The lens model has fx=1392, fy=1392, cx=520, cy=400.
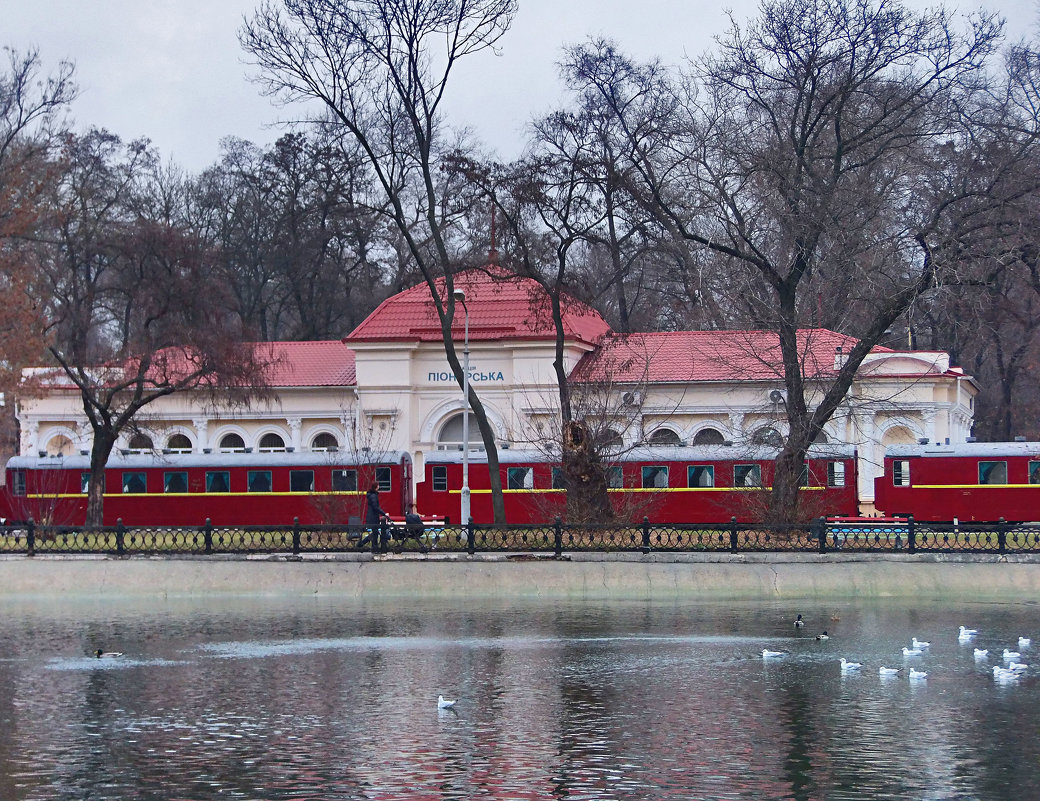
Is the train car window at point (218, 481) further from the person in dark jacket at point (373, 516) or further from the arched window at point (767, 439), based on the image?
the arched window at point (767, 439)

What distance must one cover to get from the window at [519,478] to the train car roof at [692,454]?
33 cm

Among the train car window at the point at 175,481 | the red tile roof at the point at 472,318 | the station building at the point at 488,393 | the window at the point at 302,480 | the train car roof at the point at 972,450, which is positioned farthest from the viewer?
the red tile roof at the point at 472,318

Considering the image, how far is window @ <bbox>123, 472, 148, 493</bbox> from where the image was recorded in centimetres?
4759

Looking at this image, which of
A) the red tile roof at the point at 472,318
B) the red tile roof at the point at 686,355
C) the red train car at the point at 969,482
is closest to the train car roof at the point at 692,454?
the red train car at the point at 969,482

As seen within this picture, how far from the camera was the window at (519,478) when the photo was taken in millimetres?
45062

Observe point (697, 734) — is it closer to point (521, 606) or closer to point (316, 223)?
point (521, 606)

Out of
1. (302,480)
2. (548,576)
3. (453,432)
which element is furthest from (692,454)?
(548,576)

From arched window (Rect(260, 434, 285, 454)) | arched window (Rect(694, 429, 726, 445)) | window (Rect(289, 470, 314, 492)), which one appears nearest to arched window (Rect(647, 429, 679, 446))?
arched window (Rect(694, 429, 726, 445))

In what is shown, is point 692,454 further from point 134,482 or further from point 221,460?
point 134,482

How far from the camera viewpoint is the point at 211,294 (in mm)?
45469

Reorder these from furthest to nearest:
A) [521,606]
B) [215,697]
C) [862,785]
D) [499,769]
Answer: [521,606] < [215,697] < [499,769] < [862,785]

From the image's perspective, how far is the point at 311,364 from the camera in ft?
201

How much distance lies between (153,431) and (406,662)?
4159cm

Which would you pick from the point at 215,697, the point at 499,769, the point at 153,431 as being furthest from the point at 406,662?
the point at 153,431
